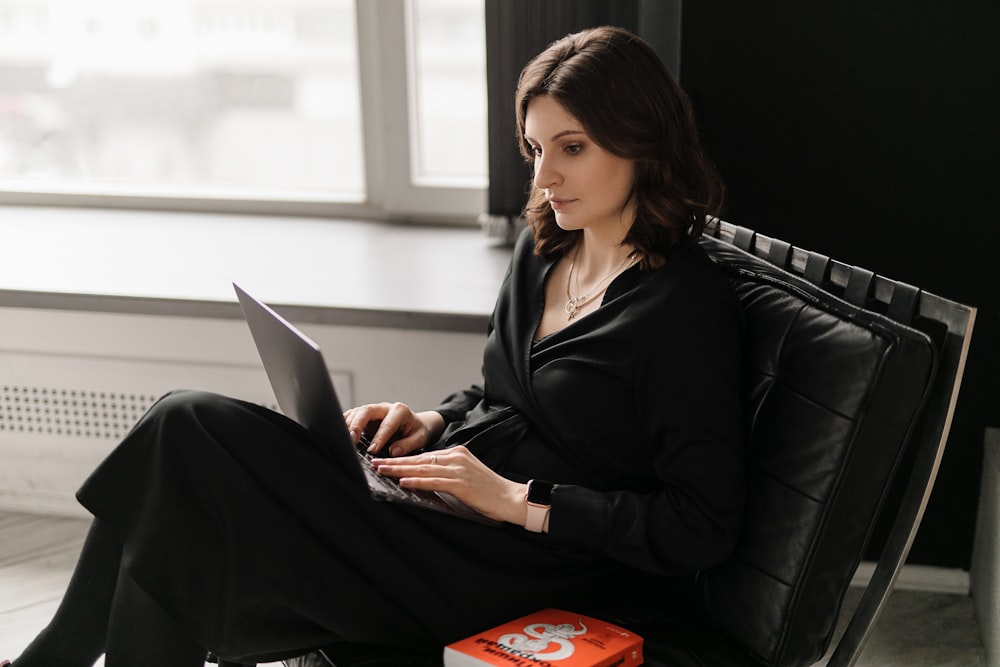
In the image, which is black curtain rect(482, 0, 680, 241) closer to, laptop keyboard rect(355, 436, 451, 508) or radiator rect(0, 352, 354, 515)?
radiator rect(0, 352, 354, 515)

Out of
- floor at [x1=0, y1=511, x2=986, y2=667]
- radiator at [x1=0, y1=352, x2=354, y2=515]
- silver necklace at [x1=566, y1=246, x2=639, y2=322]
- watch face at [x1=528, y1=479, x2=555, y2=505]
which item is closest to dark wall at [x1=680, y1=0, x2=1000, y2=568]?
floor at [x1=0, y1=511, x2=986, y2=667]

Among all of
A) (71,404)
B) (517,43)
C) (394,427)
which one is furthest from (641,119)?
(71,404)

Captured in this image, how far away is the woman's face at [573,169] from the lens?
4.43ft

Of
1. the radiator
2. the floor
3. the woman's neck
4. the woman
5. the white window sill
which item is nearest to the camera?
the woman

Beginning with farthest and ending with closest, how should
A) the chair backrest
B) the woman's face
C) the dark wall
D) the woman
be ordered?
1. the dark wall
2. the woman's face
3. the woman
4. the chair backrest

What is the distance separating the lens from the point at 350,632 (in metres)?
1.28

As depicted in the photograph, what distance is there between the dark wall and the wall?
0.67 metres

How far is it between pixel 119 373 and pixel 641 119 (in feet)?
4.82

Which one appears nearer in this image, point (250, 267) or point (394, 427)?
point (394, 427)

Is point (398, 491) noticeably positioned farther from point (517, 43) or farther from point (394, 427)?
point (517, 43)

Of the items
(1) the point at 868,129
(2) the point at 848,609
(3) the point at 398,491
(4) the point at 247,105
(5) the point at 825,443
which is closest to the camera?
(5) the point at 825,443

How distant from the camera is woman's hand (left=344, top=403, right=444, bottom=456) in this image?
1.53 m

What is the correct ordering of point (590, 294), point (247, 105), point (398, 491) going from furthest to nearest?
1. point (247, 105)
2. point (590, 294)
3. point (398, 491)

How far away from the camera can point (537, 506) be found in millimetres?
1312
